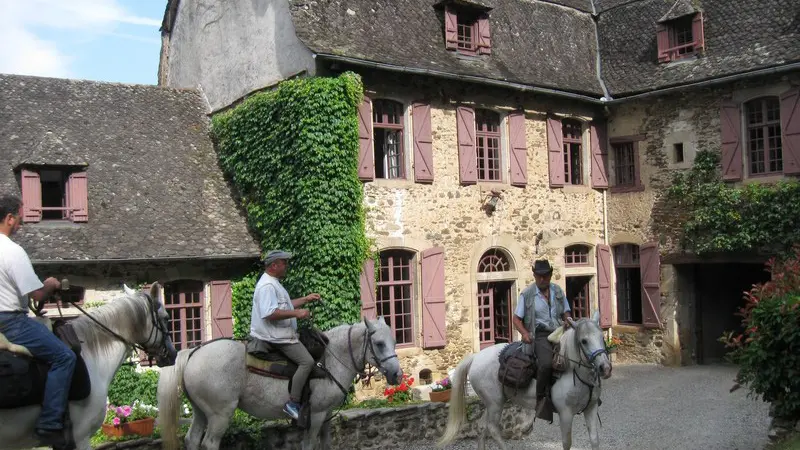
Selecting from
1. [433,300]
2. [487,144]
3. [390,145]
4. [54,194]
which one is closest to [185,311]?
[54,194]

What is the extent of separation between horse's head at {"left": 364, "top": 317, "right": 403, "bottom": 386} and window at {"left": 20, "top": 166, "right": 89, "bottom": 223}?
7.94 metres

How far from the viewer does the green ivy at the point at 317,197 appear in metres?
13.6

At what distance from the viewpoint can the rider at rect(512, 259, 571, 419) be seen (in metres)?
8.23

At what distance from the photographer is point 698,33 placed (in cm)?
1703

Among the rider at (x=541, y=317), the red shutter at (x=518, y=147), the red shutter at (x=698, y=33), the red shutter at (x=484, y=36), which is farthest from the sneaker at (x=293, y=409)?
the red shutter at (x=698, y=33)

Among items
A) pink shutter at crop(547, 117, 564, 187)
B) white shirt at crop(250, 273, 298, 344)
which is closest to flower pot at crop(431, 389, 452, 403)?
white shirt at crop(250, 273, 298, 344)

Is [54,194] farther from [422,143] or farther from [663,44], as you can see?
Result: [663,44]

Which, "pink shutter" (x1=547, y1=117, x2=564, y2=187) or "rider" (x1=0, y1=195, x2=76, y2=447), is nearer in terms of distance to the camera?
"rider" (x1=0, y1=195, x2=76, y2=447)

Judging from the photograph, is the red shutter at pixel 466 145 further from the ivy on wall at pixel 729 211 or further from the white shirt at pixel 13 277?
the white shirt at pixel 13 277

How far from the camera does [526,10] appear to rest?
717 inches

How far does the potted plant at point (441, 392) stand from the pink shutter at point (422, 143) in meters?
4.71

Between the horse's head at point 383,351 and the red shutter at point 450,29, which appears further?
the red shutter at point 450,29

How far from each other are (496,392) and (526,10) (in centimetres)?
1171

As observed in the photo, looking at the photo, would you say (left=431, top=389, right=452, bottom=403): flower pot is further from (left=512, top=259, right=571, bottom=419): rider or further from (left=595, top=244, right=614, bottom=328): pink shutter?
(left=595, top=244, right=614, bottom=328): pink shutter
